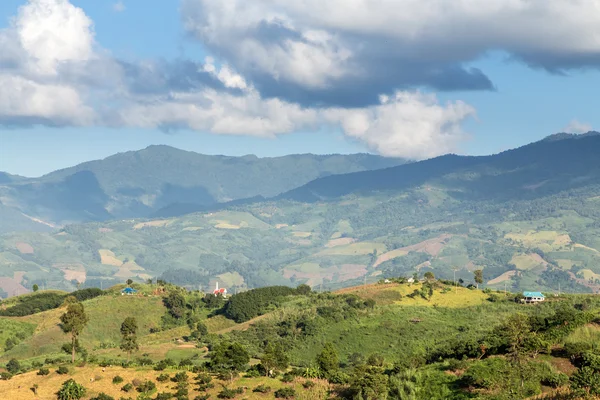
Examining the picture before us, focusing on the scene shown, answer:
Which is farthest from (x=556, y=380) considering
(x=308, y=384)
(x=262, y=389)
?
(x=262, y=389)

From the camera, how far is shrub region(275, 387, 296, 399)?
3694 inches

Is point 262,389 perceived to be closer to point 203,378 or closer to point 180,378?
point 203,378

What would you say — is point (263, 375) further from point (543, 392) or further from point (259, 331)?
point (259, 331)

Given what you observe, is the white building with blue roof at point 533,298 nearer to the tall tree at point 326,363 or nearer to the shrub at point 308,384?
the tall tree at point 326,363

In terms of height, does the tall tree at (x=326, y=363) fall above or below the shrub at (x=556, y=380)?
below

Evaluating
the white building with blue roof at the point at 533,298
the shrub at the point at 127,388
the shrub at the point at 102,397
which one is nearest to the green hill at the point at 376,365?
the shrub at the point at 127,388

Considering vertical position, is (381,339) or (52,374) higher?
(52,374)

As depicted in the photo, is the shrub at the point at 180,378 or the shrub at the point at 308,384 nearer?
the shrub at the point at 308,384

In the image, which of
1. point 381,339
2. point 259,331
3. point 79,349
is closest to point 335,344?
point 381,339

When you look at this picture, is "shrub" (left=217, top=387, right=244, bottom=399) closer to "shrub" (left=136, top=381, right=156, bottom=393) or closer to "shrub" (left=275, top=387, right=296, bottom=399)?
"shrub" (left=275, top=387, right=296, bottom=399)

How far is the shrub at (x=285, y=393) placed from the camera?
93825 mm

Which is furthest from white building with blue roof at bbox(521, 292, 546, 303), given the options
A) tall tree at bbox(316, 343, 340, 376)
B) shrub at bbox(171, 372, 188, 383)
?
shrub at bbox(171, 372, 188, 383)

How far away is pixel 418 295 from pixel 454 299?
33.6ft

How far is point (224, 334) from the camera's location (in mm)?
184625
